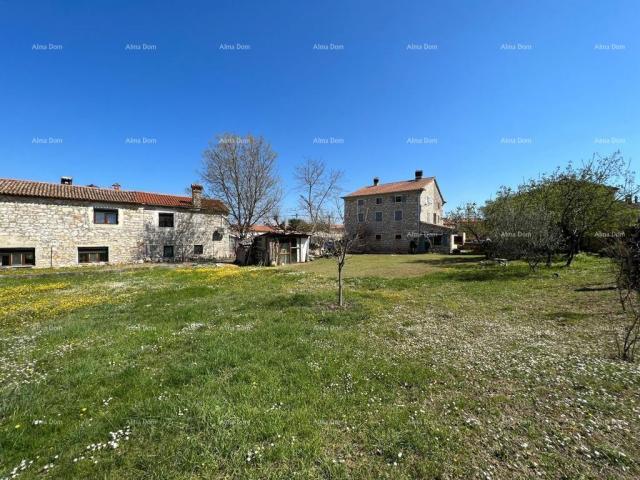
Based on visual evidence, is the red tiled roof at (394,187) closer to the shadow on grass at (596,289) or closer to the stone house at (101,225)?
the stone house at (101,225)

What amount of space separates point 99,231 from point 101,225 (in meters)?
0.56

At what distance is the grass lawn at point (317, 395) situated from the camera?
2939 millimetres

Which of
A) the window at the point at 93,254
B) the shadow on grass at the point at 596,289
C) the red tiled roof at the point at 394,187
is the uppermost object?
the red tiled roof at the point at 394,187

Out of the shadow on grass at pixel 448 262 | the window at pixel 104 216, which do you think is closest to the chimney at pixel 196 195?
the window at pixel 104 216

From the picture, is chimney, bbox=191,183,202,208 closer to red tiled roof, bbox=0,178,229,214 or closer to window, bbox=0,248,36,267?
red tiled roof, bbox=0,178,229,214

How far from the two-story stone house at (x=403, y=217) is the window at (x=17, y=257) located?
30898 mm

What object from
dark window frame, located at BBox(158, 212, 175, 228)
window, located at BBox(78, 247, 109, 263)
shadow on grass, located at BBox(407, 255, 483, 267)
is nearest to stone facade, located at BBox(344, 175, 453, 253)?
shadow on grass, located at BBox(407, 255, 483, 267)

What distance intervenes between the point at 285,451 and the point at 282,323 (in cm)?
478

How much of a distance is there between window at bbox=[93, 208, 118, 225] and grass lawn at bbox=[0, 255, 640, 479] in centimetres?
1852

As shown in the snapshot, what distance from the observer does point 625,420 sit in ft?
11.7

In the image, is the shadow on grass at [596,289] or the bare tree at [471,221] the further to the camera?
the bare tree at [471,221]

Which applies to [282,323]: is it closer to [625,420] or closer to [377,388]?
[377,388]

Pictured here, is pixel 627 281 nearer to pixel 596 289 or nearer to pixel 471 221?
pixel 596 289

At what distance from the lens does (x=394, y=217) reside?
40.7 m
